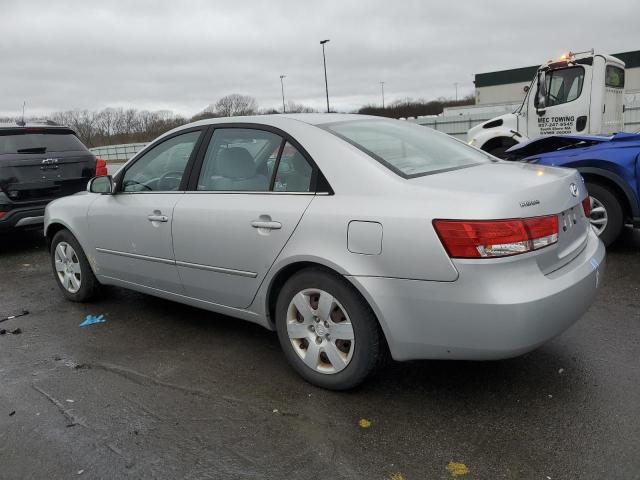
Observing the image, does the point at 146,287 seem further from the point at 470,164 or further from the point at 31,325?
the point at 470,164

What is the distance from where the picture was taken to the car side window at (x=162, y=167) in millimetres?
4016

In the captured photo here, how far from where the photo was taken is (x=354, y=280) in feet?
9.36

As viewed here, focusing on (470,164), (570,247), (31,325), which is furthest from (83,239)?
(570,247)

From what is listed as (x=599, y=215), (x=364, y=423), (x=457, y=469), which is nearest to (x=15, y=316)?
(x=364, y=423)

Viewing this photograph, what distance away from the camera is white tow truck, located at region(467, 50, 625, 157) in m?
9.59

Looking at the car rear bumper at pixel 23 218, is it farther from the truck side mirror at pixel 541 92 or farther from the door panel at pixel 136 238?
the truck side mirror at pixel 541 92

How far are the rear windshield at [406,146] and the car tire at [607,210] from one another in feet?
8.89

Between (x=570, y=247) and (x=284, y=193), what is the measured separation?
1624mm

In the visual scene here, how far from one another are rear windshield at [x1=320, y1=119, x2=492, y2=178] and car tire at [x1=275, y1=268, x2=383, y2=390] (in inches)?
29.2

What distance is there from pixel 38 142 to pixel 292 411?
6205mm

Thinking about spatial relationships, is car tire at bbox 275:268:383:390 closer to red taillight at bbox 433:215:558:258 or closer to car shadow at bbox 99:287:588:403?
car shadow at bbox 99:287:588:403

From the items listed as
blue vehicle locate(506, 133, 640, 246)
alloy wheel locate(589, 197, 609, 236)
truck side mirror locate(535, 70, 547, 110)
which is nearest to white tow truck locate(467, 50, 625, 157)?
truck side mirror locate(535, 70, 547, 110)

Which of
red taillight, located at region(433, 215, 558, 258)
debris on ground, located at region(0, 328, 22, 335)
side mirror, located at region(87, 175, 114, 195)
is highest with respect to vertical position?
side mirror, located at region(87, 175, 114, 195)

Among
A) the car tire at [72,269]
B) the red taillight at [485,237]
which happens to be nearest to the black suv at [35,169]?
the car tire at [72,269]
